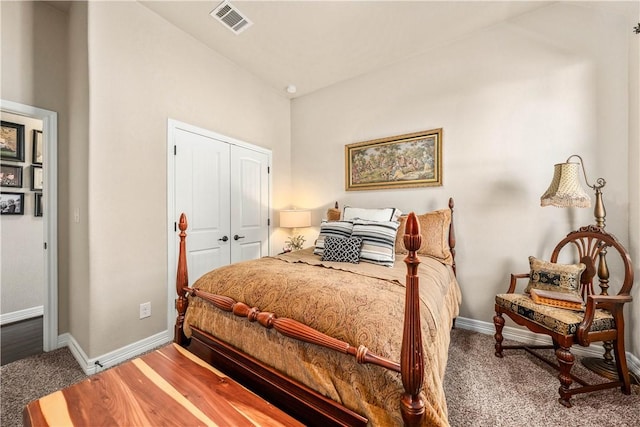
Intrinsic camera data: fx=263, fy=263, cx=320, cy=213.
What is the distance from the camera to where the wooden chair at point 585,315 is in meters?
1.63

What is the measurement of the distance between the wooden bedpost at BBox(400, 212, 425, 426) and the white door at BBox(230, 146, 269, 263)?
2.69m

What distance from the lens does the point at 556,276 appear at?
2.02 metres

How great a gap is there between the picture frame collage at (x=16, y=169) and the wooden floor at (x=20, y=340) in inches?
48.9

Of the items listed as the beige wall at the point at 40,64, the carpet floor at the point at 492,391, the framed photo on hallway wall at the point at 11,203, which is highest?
the beige wall at the point at 40,64

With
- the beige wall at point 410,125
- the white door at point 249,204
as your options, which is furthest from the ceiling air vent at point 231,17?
the white door at point 249,204

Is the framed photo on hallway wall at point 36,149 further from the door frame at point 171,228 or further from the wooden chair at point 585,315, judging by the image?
the wooden chair at point 585,315

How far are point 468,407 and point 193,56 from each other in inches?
152

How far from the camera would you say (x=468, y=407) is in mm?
1629

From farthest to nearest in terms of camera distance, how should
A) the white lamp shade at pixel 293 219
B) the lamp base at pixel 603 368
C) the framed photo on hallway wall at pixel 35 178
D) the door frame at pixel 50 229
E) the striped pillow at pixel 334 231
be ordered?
the white lamp shade at pixel 293 219, the framed photo on hallway wall at pixel 35 178, the striped pillow at pixel 334 231, the door frame at pixel 50 229, the lamp base at pixel 603 368

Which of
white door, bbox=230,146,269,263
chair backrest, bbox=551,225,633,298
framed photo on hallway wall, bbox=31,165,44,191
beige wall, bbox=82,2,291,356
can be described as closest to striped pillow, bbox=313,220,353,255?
white door, bbox=230,146,269,263

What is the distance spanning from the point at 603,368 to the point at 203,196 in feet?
12.2

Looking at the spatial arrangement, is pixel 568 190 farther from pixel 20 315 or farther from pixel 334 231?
pixel 20 315

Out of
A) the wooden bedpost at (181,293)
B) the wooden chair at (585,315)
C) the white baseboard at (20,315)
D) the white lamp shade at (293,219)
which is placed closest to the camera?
the wooden chair at (585,315)

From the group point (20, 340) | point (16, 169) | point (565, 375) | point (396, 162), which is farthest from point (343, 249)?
point (16, 169)
